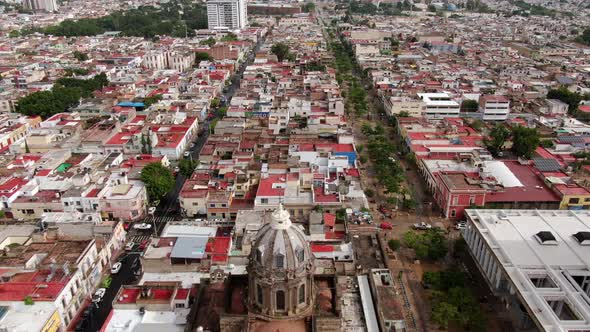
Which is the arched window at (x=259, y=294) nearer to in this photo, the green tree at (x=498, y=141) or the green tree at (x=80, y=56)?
the green tree at (x=498, y=141)

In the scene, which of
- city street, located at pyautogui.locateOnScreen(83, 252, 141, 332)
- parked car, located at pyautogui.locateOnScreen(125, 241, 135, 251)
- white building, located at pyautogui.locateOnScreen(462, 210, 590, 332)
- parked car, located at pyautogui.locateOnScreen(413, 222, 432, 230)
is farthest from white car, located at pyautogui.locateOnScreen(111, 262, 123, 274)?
white building, located at pyautogui.locateOnScreen(462, 210, 590, 332)

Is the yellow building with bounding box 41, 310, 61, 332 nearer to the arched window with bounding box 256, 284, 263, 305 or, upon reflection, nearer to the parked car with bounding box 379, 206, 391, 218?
the arched window with bounding box 256, 284, 263, 305

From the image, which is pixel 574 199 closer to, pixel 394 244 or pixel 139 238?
pixel 394 244

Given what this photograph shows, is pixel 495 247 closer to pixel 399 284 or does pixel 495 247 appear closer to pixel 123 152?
pixel 399 284

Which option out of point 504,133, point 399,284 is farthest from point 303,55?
point 399,284

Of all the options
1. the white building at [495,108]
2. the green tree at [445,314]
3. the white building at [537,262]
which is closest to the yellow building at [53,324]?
the green tree at [445,314]

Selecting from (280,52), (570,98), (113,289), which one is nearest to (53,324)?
(113,289)
